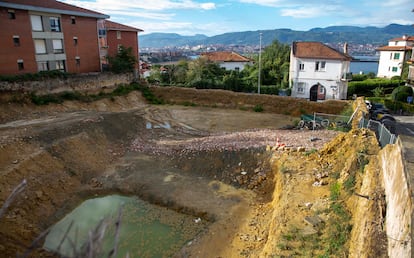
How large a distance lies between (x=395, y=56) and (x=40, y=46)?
52.8 meters

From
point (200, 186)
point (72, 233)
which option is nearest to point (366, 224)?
point (200, 186)

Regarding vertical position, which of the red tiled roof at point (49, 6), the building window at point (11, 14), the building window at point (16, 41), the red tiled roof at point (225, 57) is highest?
the red tiled roof at point (49, 6)

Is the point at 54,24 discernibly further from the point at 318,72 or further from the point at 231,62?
the point at 231,62

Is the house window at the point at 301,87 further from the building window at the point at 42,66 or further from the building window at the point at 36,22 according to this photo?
the building window at the point at 36,22

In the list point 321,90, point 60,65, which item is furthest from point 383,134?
point 60,65

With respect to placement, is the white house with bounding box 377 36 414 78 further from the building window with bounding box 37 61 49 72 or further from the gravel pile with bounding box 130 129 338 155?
the building window with bounding box 37 61 49 72

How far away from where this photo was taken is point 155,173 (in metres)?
16.4

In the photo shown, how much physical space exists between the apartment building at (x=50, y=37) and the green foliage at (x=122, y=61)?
2.02m

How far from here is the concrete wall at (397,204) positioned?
5145 mm

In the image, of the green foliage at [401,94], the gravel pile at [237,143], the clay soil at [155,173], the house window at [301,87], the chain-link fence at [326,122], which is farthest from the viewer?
the house window at [301,87]

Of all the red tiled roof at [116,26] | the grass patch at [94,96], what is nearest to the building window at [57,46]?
the grass patch at [94,96]

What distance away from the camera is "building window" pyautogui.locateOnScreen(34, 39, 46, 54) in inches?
1051

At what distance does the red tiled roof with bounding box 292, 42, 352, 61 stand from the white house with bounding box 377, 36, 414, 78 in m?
19.8

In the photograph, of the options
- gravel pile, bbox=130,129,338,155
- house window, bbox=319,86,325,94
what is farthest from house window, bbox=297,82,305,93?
gravel pile, bbox=130,129,338,155
